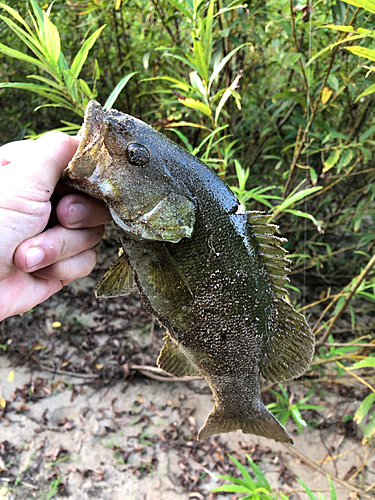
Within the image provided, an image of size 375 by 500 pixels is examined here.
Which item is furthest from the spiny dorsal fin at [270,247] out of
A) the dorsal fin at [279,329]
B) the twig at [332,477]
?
the twig at [332,477]

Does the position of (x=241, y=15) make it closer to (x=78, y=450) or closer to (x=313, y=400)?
(x=313, y=400)

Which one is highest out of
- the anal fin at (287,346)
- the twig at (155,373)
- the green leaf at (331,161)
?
the green leaf at (331,161)

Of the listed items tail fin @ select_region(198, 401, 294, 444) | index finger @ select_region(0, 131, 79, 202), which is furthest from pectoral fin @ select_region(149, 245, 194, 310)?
tail fin @ select_region(198, 401, 294, 444)

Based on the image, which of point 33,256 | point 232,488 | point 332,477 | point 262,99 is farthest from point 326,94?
point 332,477

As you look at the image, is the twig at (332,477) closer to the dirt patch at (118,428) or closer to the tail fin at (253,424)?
the dirt patch at (118,428)

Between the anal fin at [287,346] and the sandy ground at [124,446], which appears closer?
the anal fin at [287,346]

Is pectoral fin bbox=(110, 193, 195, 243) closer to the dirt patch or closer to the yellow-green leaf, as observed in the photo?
the yellow-green leaf

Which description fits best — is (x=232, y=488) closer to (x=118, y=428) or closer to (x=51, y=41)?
(x=118, y=428)

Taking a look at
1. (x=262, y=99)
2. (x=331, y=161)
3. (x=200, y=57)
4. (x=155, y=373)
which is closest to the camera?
(x=200, y=57)
